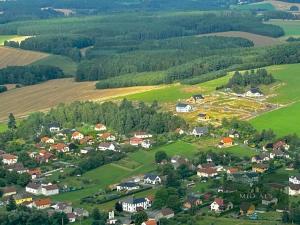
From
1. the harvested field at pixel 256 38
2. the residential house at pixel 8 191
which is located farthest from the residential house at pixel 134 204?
the harvested field at pixel 256 38

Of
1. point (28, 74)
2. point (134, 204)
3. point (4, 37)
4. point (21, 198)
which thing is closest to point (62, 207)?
point (21, 198)

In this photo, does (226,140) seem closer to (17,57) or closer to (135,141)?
(135,141)

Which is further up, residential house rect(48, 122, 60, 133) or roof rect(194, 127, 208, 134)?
roof rect(194, 127, 208, 134)

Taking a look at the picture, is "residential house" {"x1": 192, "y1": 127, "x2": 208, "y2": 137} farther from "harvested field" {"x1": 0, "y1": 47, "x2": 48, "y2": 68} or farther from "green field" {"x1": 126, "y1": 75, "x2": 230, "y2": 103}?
"harvested field" {"x1": 0, "y1": 47, "x2": 48, "y2": 68}

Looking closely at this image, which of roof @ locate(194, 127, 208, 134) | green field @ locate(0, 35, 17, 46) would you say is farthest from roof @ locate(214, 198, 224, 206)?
green field @ locate(0, 35, 17, 46)

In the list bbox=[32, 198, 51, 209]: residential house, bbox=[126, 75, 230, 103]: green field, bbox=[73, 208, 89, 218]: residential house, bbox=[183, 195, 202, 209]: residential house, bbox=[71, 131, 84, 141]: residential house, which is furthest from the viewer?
bbox=[126, 75, 230, 103]: green field
